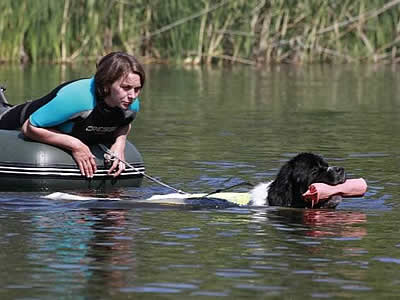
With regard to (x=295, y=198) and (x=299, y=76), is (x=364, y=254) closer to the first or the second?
(x=295, y=198)

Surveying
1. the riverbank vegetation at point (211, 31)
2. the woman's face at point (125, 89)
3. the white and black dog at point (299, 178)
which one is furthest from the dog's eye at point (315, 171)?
the riverbank vegetation at point (211, 31)

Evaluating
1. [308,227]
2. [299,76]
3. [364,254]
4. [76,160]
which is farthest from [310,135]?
[299,76]

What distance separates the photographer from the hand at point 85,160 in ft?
35.6

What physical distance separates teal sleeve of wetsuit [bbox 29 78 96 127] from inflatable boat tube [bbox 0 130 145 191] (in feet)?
0.88

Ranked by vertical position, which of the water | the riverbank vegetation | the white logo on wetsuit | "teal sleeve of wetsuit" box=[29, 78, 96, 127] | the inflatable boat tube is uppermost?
the riverbank vegetation

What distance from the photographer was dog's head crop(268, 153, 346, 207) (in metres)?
9.76

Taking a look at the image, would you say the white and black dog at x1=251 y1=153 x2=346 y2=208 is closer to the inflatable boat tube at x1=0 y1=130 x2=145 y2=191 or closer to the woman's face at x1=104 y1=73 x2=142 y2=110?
the woman's face at x1=104 y1=73 x2=142 y2=110

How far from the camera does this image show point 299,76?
26.3m

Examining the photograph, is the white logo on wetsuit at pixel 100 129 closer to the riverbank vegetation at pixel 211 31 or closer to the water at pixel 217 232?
the water at pixel 217 232

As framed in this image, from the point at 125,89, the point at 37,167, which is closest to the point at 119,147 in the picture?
the point at 37,167

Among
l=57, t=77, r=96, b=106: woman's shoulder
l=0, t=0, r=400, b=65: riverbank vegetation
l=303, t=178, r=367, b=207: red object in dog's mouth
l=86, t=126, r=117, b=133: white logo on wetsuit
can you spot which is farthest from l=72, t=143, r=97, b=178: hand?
l=0, t=0, r=400, b=65: riverbank vegetation

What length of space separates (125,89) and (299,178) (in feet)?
5.01

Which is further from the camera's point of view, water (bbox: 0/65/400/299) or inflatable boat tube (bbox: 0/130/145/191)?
inflatable boat tube (bbox: 0/130/145/191)

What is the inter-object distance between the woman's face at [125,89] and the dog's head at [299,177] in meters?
1.30
